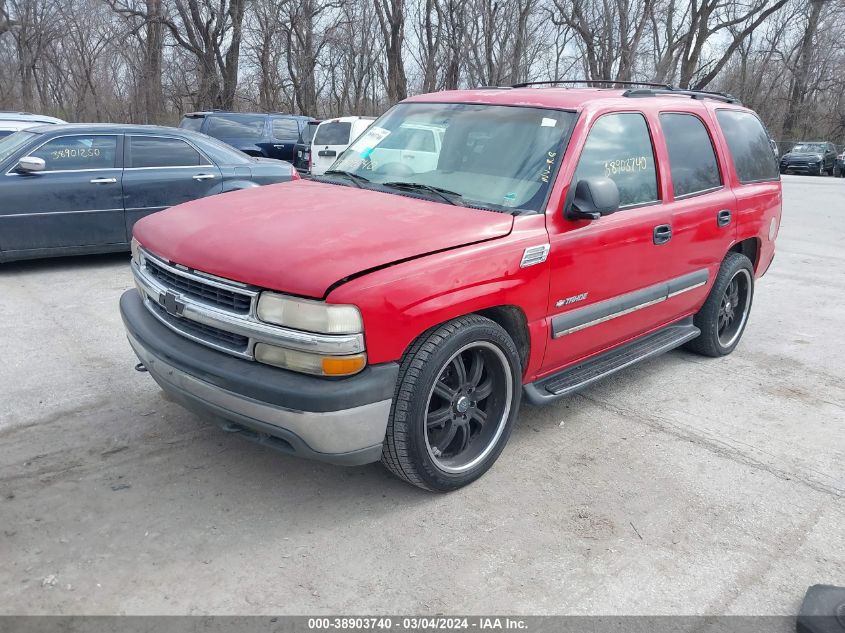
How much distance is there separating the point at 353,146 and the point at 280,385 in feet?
7.63

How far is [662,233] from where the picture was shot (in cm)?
428

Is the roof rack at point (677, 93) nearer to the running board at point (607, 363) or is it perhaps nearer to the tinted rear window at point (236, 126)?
the running board at point (607, 363)

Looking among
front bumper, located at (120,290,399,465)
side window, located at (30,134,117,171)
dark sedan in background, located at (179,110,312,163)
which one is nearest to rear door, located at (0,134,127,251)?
side window, located at (30,134,117,171)

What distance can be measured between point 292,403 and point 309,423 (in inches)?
4.1

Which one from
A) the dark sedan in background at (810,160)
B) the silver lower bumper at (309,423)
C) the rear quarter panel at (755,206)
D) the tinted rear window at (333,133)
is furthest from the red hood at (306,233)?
the dark sedan in background at (810,160)

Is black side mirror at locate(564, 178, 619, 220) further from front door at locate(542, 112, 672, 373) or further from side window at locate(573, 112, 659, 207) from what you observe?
side window at locate(573, 112, 659, 207)

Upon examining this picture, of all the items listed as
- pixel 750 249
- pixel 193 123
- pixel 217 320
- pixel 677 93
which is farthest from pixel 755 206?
pixel 193 123

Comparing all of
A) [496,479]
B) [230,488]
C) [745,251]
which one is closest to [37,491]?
[230,488]

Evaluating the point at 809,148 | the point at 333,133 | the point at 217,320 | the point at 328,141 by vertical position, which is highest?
the point at 809,148

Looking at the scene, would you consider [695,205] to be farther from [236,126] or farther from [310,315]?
[236,126]

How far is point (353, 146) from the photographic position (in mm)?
4668

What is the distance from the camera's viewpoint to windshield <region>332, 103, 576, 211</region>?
12.2ft

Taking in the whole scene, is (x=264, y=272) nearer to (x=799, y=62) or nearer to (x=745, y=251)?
(x=745, y=251)

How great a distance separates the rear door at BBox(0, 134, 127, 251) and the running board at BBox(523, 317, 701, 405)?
5.59 metres
